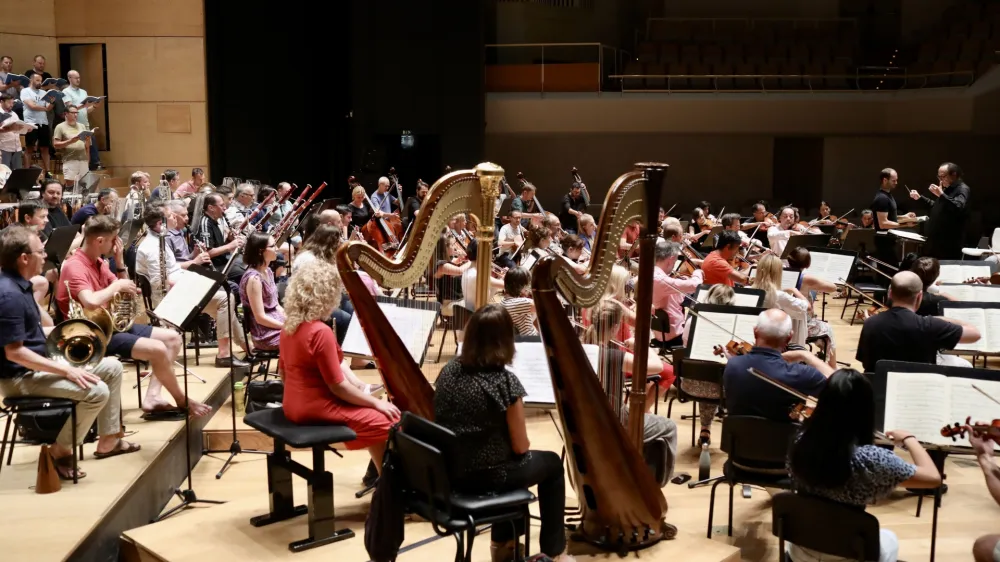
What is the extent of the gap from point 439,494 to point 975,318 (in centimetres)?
→ 409

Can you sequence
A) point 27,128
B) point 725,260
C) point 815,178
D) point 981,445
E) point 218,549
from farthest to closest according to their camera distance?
point 815,178 < point 27,128 < point 725,260 < point 218,549 < point 981,445

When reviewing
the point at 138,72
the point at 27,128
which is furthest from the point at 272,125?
the point at 27,128

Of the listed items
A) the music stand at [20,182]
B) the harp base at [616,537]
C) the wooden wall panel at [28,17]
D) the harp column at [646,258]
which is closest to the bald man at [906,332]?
the harp base at [616,537]

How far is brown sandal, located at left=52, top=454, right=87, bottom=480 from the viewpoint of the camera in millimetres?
4461

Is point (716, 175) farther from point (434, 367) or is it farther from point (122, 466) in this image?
point (122, 466)

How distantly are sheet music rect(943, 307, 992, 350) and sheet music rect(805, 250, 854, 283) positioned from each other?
1.62 meters

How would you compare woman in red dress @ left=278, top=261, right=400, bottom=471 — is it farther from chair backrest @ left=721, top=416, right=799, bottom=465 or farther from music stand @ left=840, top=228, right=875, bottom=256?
music stand @ left=840, top=228, right=875, bottom=256

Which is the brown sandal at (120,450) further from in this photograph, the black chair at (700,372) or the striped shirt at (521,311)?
the black chair at (700,372)

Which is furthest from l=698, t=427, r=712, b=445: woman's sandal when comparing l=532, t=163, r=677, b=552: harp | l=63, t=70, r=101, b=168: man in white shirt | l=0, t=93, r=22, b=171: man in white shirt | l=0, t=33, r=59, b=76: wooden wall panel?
l=0, t=33, r=59, b=76: wooden wall panel

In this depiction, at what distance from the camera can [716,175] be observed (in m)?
17.1

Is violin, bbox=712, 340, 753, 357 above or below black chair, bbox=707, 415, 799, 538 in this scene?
above

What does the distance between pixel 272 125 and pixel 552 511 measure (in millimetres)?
12242

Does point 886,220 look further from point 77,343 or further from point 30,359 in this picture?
point 30,359

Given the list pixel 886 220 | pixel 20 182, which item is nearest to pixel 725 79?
pixel 886 220
